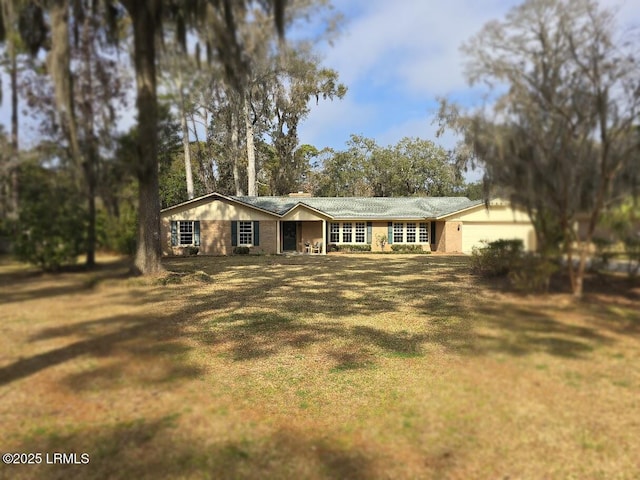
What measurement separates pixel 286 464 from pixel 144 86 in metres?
2.20

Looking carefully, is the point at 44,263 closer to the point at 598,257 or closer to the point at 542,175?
the point at 542,175

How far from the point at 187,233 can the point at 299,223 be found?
7.06 meters

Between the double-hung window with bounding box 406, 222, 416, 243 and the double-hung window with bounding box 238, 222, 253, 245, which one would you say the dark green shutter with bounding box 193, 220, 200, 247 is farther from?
the double-hung window with bounding box 406, 222, 416, 243

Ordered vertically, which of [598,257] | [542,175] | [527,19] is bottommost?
[598,257]

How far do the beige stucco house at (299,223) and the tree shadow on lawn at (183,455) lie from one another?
18.3 m

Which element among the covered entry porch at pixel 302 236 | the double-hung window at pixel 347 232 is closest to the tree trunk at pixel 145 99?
the covered entry porch at pixel 302 236

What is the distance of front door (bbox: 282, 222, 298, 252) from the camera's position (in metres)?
25.8

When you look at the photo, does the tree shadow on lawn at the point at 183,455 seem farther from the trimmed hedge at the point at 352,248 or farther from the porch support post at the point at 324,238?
the trimmed hedge at the point at 352,248

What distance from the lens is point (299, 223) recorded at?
2619cm

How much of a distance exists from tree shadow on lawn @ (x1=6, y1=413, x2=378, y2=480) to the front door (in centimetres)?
2322

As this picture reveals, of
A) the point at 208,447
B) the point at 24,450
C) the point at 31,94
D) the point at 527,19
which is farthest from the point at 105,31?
the point at 208,447

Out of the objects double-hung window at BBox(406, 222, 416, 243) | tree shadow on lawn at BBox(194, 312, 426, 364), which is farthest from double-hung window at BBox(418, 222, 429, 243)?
tree shadow on lawn at BBox(194, 312, 426, 364)

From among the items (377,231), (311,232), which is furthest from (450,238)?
(311,232)

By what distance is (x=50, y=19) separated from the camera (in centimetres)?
170
